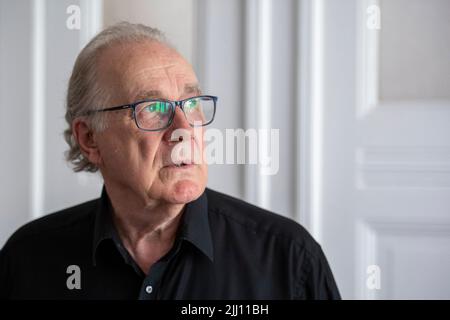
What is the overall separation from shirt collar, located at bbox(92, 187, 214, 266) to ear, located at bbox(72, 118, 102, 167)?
0.33 ft

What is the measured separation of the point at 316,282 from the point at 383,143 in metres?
0.37

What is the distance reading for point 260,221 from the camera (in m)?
0.94

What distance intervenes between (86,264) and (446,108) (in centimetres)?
85

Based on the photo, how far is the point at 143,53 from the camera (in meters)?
0.86

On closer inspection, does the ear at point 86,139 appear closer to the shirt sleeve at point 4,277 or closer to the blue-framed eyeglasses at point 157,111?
the blue-framed eyeglasses at point 157,111

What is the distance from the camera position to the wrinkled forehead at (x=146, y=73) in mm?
849

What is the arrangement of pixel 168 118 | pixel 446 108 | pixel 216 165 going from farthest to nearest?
pixel 216 165 → pixel 446 108 → pixel 168 118

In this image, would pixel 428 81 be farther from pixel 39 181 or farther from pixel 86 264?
pixel 39 181

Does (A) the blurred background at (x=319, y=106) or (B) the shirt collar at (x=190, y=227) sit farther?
(A) the blurred background at (x=319, y=106)

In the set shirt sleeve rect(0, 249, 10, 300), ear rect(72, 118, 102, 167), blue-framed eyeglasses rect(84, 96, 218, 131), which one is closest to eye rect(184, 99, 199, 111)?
blue-framed eyeglasses rect(84, 96, 218, 131)

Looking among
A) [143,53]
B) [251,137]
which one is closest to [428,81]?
[251,137]

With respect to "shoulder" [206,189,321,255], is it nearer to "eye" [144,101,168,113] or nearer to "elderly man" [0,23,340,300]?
"elderly man" [0,23,340,300]

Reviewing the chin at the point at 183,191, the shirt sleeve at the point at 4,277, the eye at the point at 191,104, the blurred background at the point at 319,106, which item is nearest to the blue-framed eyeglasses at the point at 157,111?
the eye at the point at 191,104

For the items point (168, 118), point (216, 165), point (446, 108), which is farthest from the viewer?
point (216, 165)
